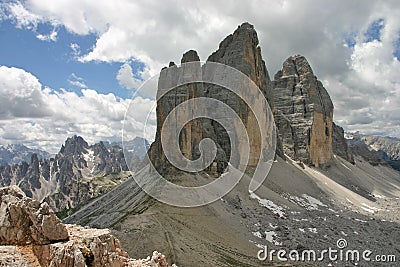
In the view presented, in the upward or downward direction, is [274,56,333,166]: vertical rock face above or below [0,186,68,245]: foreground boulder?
above

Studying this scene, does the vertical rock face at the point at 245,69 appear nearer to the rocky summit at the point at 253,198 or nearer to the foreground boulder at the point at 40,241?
the rocky summit at the point at 253,198

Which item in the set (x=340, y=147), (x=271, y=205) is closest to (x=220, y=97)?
(x=271, y=205)

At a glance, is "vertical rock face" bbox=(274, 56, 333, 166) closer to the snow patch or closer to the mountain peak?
the snow patch

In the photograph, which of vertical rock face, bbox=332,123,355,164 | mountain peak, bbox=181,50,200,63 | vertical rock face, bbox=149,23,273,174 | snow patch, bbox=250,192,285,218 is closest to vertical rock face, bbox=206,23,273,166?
vertical rock face, bbox=149,23,273,174

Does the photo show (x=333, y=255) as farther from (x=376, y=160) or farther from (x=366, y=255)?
(x=376, y=160)

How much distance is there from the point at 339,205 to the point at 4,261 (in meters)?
76.0

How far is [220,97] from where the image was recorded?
3228 inches

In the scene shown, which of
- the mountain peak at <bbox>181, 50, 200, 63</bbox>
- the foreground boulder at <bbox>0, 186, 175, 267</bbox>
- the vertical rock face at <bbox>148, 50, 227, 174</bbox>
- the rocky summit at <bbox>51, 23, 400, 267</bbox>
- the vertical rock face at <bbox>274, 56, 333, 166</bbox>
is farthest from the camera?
the vertical rock face at <bbox>274, 56, 333, 166</bbox>

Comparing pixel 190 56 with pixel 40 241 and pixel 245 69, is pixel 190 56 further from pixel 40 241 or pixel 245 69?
pixel 40 241

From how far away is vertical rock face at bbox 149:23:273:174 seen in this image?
6166cm

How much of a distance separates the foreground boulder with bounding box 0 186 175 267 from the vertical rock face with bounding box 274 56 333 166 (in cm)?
9728

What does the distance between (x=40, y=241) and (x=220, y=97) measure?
71.8 meters

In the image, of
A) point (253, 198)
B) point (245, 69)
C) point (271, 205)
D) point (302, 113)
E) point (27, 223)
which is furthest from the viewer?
point (302, 113)

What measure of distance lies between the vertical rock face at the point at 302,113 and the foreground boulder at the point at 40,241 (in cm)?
9728
